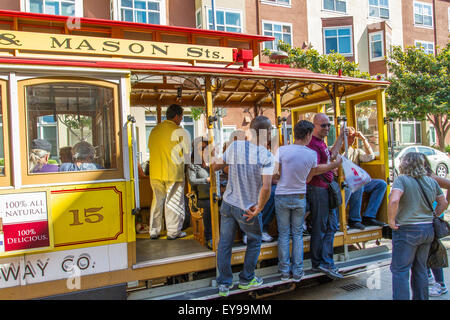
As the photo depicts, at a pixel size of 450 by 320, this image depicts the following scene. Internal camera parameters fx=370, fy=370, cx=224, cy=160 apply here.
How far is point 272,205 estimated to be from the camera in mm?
4551

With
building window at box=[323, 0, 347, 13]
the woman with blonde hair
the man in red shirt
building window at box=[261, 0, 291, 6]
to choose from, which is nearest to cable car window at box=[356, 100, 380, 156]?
the man in red shirt

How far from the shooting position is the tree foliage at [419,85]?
15227 mm

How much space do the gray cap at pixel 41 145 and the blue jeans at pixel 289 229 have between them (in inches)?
93.0

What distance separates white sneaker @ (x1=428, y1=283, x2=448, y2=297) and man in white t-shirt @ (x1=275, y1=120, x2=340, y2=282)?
5.06ft

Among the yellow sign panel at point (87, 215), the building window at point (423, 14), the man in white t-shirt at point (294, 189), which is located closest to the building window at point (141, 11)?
the man in white t-shirt at point (294, 189)

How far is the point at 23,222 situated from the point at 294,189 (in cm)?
A: 262

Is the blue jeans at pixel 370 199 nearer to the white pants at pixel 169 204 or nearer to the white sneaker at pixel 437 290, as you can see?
the white sneaker at pixel 437 290

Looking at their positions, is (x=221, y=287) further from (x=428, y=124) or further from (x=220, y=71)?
(x=428, y=124)

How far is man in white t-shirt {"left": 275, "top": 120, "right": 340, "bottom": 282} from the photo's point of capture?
13.1 feet

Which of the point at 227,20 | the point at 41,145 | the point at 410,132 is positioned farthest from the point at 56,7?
the point at 410,132

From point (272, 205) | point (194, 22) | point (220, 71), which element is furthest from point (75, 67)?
point (194, 22)

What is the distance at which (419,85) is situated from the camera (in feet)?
51.2
